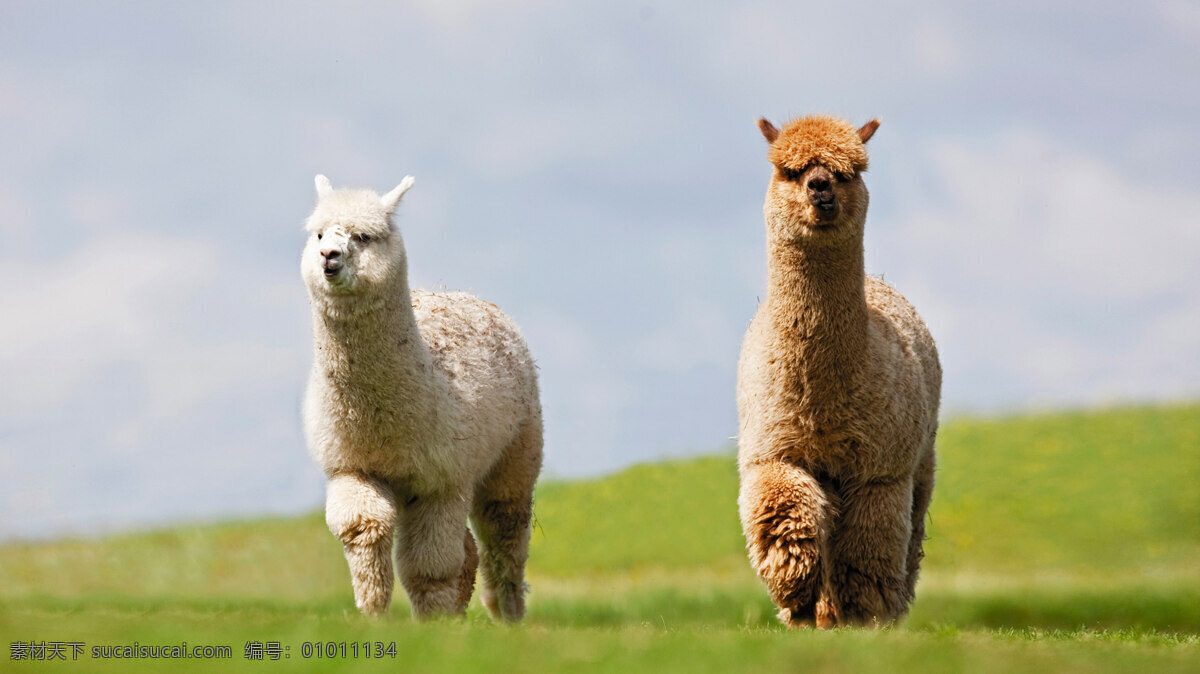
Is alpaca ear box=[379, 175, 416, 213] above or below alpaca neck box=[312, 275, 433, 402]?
above

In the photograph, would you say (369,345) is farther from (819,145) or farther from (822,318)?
(819,145)

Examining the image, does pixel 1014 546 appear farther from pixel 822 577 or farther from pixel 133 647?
pixel 133 647

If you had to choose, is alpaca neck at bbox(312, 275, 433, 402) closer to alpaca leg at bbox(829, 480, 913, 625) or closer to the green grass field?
the green grass field

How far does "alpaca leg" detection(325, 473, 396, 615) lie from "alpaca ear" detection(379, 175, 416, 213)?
6.09ft

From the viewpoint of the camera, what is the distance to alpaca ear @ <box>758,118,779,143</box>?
324 inches

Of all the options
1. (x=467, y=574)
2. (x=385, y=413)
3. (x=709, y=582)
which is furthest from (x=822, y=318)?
(x=709, y=582)

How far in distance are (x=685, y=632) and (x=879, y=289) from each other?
4212mm

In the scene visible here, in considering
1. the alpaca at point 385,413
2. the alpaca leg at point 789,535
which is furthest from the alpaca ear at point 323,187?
the alpaca leg at point 789,535

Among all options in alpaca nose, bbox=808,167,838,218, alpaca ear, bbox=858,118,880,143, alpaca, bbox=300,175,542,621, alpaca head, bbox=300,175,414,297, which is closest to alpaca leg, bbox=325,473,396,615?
alpaca, bbox=300,175,542,621

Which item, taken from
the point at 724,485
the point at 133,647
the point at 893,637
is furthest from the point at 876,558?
the point at 724,485

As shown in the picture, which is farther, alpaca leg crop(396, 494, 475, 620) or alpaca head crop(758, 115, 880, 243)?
alpaca leg crop(396, 494, 475, 620)

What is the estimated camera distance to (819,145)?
7.90 m

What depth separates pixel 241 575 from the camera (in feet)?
44.2

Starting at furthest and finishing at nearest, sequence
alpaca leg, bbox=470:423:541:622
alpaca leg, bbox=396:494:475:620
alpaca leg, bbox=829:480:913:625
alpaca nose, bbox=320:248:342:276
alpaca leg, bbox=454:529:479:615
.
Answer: alpaca leg, bbox=470:423:541:622 < alpaca leg, bbox=454:529:479:615 < alpaca leg, bbox=396:494:475:620 < alpaca leg, bbox=829:480:913:625 < alpaca nose, bbox=320:248:342:276
